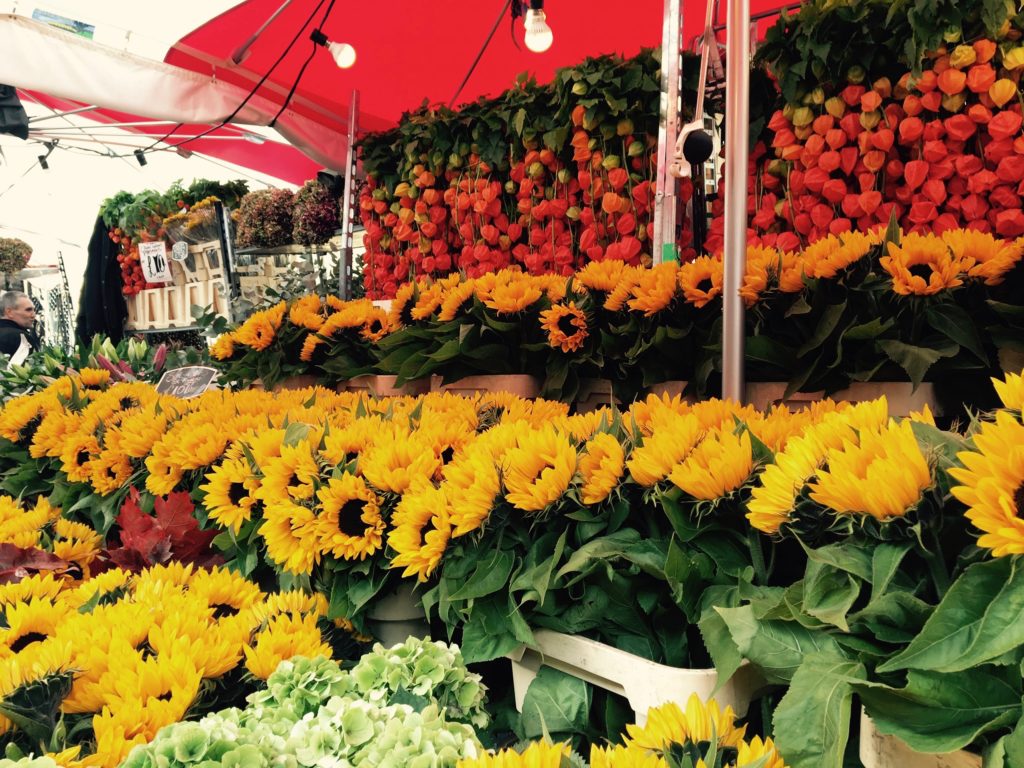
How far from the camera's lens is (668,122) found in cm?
169

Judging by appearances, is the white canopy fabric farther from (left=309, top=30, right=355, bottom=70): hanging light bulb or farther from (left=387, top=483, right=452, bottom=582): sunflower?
(left=387, top=483, right=452, bottom=582): sunflower

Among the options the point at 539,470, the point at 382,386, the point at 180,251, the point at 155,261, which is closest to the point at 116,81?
the point at 180,251

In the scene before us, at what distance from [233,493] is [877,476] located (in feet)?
3.28

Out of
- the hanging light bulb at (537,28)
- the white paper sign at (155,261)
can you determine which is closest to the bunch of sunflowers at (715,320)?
the hanging light bulb at (537,28)

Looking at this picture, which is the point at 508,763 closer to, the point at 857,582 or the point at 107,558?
the point at 857,582

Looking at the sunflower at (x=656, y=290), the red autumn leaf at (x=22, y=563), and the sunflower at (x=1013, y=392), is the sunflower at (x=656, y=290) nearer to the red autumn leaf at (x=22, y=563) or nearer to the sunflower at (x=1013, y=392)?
the sunflower at (x=1013, y=392)

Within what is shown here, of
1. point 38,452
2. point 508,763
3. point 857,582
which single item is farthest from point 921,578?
point 38,452

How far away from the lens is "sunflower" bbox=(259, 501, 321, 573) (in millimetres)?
1037

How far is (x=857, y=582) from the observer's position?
604 millimetres

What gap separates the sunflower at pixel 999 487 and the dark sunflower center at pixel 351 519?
28.1 inches

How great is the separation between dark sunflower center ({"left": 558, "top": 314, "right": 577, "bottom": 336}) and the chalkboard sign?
1.28 meters

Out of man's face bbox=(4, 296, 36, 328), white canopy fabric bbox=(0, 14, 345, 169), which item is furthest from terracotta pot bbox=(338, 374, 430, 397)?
man's face bbox=(4, 296, 36, 328)

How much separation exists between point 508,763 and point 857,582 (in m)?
0.30

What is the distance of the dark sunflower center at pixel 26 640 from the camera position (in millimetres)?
955
